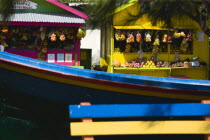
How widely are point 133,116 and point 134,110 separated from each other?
3.4 inches

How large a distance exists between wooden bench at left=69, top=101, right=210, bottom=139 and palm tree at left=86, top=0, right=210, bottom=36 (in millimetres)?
1064

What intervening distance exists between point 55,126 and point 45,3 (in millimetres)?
3769

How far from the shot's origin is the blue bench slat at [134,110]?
4.17m

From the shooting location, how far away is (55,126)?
6.73 m

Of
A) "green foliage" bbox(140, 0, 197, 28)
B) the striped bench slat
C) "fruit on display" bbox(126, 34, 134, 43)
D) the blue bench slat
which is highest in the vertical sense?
"green foliage" bbox(140, 0, 197, 28)

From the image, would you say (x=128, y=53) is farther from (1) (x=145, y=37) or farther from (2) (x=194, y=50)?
(2) (x=194, y=50)

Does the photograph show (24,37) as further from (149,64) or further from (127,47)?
(149,64)

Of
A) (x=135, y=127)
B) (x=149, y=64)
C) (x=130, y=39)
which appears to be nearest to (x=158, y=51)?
(x=149, y=64)

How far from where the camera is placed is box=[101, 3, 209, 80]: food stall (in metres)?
9.79

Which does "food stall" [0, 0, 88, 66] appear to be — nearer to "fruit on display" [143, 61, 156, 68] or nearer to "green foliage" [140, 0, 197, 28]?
"fruit on display" [143, 61, 156, 68]

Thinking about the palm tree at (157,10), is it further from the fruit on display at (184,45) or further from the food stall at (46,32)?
the fruit on display at (184,45)

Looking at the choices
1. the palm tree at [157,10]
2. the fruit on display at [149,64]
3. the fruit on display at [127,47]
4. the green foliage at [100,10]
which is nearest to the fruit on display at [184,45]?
the fruit on display at [149,64]

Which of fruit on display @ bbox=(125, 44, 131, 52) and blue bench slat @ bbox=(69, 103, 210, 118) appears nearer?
blue bench slat @ bbox=(69, 103, 210, 118)

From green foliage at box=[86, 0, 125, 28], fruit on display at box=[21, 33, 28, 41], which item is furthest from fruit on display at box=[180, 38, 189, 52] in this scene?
green foliage at box=[86, 0, 125, 28]
